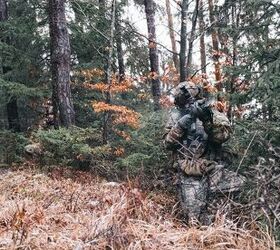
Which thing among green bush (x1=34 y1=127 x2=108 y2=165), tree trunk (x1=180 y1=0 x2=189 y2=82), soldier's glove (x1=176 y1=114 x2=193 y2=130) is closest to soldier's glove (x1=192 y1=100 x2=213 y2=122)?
soldier's glove (x1=176 y1=114 x2=193 y2=130)

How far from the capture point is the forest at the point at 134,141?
13.2ft

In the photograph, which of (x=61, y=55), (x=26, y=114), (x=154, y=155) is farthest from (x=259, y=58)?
(x=26, y=114)

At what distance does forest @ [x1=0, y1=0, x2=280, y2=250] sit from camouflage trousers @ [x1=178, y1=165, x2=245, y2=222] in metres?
0.02

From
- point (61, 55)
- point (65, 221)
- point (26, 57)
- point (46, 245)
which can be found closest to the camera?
point (46, 245)

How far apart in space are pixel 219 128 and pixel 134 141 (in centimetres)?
372

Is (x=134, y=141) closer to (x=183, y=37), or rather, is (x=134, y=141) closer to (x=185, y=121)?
(x=183, y=37)

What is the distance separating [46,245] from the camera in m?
3.76

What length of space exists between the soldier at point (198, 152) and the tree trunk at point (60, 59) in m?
3.84

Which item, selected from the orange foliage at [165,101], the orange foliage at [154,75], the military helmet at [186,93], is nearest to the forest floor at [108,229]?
the military helmet at [186,93]

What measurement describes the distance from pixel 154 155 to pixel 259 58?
3.14m

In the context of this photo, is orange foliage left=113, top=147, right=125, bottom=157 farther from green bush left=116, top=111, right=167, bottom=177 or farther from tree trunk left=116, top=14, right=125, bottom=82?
tree trunk left=116, top=14, right=125, bottom=82

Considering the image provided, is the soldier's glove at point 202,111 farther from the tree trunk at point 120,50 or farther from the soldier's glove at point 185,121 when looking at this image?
the tree trunk at point 120,50

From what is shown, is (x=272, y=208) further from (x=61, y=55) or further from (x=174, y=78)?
(x=174, y=78)

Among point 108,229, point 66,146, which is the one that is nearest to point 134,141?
point 66,146
